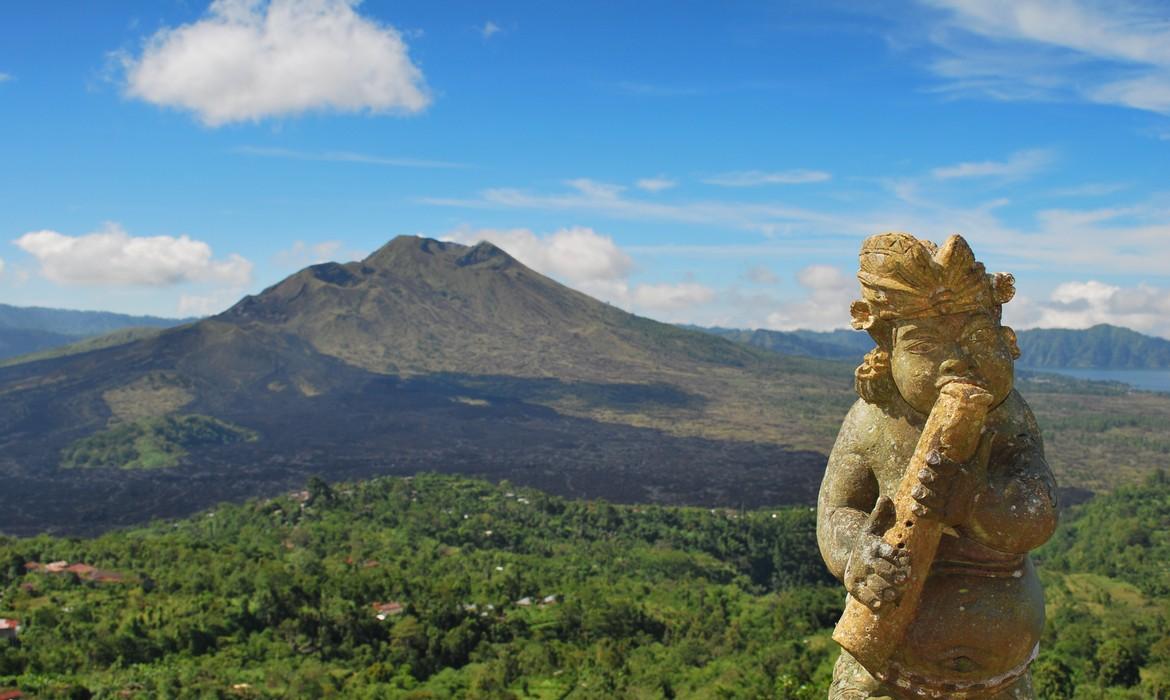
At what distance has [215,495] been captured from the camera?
6594cm

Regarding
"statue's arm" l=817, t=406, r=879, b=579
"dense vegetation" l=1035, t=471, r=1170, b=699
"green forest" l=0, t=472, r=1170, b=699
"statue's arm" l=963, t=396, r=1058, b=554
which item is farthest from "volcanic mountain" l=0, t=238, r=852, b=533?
"statue's arm" l=963, t=396, r=1058, b=554

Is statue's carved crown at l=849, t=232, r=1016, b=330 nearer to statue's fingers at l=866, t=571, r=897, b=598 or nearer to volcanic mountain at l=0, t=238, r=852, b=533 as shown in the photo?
statue's fingers at l=866, t=571, r=897, b=598

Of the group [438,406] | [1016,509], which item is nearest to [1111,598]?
[1016,509]

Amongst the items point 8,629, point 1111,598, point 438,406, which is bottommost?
point 1111,598

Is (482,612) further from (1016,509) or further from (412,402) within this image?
(412,402)

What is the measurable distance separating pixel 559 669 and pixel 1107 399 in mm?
143116

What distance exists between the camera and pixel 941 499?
2979 mm

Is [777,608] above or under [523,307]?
under

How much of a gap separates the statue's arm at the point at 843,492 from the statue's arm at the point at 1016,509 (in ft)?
1.32

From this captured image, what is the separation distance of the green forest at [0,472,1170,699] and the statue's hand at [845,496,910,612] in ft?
36.8

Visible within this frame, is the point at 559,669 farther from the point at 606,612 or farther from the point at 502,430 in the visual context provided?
the point at 502,430

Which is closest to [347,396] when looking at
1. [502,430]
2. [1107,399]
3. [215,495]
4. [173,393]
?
[173,393]

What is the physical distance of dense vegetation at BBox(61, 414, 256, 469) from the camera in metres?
82.1

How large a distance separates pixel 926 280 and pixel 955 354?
27 cm
